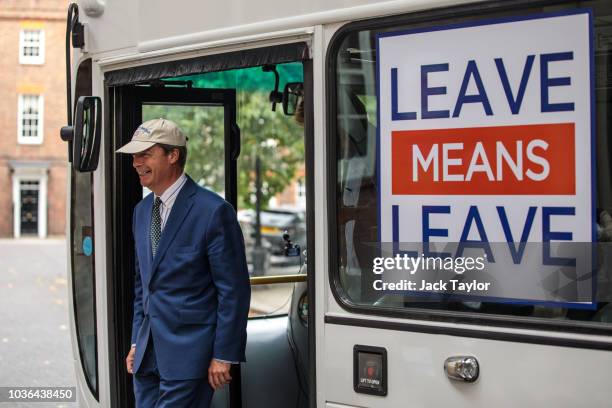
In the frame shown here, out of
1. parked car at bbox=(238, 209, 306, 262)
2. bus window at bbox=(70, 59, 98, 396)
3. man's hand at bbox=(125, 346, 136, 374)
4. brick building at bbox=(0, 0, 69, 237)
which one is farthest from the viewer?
brick building at bbox=(0, 0, 69, 237)

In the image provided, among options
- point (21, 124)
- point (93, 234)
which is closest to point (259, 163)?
point (93, 234)

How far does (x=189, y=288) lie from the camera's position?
3193mm

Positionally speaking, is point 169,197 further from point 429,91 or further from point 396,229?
point 429,91

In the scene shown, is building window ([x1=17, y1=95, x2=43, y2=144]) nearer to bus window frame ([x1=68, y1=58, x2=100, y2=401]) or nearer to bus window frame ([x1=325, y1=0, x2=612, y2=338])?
bus window frame ([x1=68, y1=58, x2=100, y2=401])

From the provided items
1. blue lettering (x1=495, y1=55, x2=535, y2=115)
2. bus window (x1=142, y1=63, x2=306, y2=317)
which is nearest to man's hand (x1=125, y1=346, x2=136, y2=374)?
blue lettering (x1=495, y1=55, x2=535, y2=115)

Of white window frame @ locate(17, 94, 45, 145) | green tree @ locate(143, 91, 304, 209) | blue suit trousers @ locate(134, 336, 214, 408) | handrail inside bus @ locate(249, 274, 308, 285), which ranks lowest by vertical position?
blue suit trousers @ locate(134, 336, 214, 408)

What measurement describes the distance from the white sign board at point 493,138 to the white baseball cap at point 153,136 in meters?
1.01

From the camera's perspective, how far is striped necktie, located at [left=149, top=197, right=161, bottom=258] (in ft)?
10.9

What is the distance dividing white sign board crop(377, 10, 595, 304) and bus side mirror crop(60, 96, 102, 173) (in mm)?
1465

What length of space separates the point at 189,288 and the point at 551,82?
1.61 m

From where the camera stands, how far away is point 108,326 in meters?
3.70

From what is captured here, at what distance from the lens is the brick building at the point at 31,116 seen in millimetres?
36156

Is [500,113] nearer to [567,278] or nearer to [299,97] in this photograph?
[567,278]

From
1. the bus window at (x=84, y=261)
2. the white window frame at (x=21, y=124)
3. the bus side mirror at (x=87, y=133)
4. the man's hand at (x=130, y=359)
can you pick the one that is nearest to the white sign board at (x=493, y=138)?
the man's hand at (x=130, y=359)
